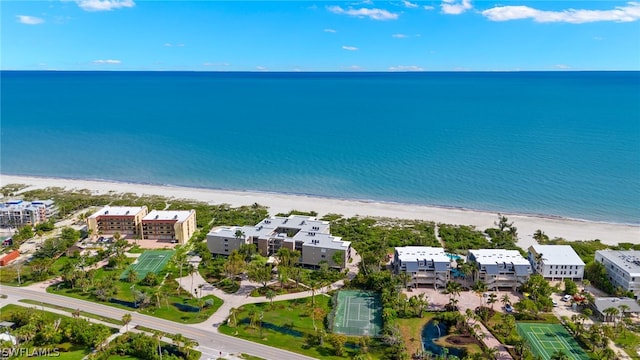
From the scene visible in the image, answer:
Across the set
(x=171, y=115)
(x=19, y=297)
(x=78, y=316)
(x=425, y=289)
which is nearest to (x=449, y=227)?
(x=425, y=289)

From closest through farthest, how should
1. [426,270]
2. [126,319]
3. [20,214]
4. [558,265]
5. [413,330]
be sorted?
1. [126,319]
2. [413,330]
3. [426,270]
4. [558,265]
5. [20,214]

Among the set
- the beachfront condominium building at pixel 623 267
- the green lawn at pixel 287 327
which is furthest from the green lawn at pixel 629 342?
the green lawn at pixel 287 327

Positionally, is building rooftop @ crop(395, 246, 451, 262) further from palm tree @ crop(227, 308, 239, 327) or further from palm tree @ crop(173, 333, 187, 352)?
Answer: palm tree @ crop(173, 333, 187, 352)

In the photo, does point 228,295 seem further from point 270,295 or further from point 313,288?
point 313,288

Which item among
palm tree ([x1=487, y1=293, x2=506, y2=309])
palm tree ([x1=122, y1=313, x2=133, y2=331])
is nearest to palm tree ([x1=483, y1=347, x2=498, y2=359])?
palm tree ([x1=487, y1=293, x2=506, y2=309])

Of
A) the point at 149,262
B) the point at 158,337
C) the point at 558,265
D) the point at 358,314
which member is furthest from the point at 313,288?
the point at 558,265

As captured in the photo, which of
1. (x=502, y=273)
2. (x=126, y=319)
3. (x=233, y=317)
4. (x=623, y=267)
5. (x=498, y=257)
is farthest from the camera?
(x=498, y=257)

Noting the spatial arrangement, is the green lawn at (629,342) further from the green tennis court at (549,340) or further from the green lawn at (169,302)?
the green lawn at (169,302)
